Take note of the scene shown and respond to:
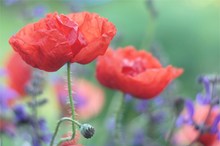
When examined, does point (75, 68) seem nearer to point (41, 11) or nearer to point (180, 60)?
point (41, 11)

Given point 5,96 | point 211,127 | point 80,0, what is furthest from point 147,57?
point 80,0

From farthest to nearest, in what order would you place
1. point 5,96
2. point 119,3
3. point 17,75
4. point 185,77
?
1. point 119,3
2. point 185,77
3. point 17,75
4. point 5,96

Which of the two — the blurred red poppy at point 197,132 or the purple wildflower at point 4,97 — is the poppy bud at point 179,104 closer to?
the blurred red poppy at point 197,132

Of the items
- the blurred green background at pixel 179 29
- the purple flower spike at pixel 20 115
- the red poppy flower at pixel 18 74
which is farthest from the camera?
the blurred green background at pixel 179 29

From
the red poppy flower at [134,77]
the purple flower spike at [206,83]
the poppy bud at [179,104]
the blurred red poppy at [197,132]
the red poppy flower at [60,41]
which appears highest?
the red poppy flower at [60,41]

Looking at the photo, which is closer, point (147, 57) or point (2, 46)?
point (147, 57)

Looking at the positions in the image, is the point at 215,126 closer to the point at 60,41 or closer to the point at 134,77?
the point at 134,77

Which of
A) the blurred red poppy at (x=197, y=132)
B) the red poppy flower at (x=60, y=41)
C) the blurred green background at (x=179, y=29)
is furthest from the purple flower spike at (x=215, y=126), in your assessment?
the blurred green background at (x=179, y=29)
